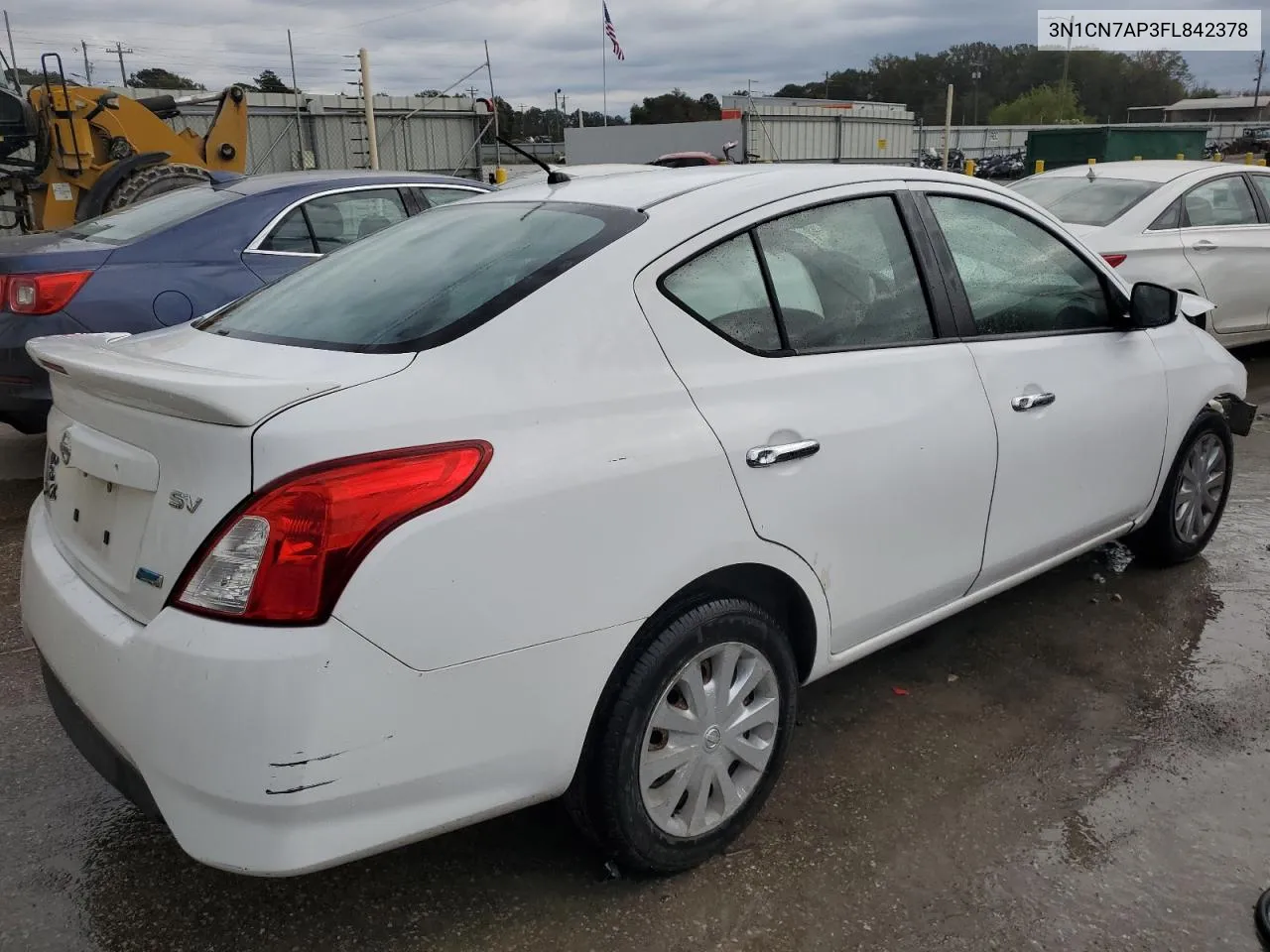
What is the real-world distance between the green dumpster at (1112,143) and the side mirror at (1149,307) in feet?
67.0

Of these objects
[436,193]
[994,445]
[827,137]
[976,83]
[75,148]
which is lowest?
[994,445]

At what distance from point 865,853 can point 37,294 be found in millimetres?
4489

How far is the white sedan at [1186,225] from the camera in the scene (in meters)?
7.24

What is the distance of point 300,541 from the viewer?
1.80 m

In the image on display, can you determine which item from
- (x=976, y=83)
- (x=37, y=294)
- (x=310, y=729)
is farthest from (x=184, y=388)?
(x=976, y=83)

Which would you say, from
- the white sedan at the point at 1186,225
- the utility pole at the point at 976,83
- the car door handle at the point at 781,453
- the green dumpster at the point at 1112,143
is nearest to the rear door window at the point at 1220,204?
the white sedan at the point at 1186,225

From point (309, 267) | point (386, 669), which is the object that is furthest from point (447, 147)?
point (386, 669)

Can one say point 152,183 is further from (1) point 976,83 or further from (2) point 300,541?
(1) point 976,83

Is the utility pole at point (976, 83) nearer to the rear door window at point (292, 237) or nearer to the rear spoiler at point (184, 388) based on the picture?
the rear door window at point (292, 237)

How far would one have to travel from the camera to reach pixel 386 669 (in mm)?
1846

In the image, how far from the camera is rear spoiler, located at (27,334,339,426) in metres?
1.85

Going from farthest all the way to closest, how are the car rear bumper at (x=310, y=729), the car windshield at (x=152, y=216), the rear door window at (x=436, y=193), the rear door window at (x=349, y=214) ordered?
the rear door window at (x=436, y=193) < the rear door window at (x=349, y=214) < the car windshield at (x=152, y=216) < the car rear bumper at (x=310, y=729)

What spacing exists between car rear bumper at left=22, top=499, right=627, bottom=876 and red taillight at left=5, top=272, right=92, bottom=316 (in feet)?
11.1

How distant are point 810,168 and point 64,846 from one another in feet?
8.73
